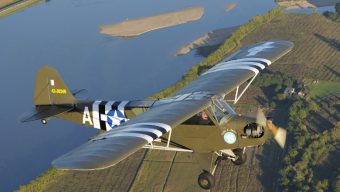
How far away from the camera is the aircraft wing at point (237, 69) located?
46.4ft

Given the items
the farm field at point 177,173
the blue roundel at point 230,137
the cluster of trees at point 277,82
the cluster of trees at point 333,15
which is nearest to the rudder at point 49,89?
the blue roundel at point 230,137

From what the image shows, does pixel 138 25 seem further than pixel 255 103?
Yes

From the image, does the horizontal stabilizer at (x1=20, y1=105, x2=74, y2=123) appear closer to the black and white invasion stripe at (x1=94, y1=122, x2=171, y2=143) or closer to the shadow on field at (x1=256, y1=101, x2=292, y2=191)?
the black and white invasion stripe at (x1=94, y1=122, x2=171, y2=143)

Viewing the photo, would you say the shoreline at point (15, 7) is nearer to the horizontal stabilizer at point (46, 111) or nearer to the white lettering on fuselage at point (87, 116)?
the horizontal stabilizer at point (46, 111)

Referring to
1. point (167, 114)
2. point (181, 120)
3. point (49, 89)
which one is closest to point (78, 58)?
point (49, 89)

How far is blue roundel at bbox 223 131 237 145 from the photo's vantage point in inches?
469

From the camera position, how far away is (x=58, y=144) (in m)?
31.9

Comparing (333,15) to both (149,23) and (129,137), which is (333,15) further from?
(129,137)

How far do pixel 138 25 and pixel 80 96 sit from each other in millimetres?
41745

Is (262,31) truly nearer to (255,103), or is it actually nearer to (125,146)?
(255,103)

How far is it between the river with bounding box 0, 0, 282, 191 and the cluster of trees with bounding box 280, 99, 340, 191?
14.1 metres

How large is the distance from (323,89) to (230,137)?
2601cm

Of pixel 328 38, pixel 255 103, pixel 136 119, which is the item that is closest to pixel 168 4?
pixel 328 38

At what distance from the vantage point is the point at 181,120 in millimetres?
11461
